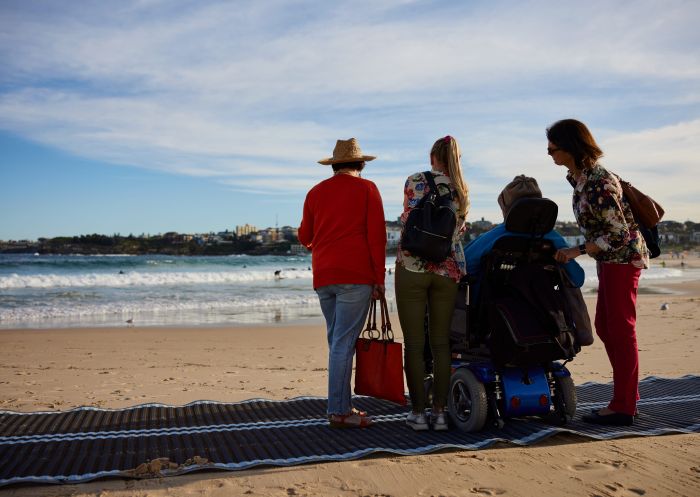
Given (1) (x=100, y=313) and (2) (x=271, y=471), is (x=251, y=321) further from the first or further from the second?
(2) (x=271, y=471)

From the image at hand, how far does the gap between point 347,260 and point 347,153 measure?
716 millimetres

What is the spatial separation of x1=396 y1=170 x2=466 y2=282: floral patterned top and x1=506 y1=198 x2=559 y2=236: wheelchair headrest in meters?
0.33

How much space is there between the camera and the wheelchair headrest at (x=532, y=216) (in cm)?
395

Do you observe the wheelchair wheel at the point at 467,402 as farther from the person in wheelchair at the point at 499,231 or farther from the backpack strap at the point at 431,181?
the backpack strap at the point at 431,181

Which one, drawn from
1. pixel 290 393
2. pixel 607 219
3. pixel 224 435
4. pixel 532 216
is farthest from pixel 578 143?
pixel 290 393

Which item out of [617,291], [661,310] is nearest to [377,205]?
[617,291]

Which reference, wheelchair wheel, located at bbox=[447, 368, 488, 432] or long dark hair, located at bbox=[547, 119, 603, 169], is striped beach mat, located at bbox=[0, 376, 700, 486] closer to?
wheelchair wheel, located at bbox=[447, 368, 488, 432]

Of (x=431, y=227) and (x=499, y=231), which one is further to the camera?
(x=499, y=231)

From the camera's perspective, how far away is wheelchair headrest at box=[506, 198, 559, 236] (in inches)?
155

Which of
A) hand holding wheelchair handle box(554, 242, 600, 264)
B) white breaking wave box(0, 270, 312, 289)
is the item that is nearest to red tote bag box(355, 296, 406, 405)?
hand holding wheelchair handle box(554, 242, 600, 264)

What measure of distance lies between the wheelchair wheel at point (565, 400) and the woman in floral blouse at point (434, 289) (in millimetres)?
734

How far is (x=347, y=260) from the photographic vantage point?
415 cm

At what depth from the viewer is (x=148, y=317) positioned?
46.8 ft

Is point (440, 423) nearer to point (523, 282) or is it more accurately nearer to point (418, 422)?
A: point (418, 422)
